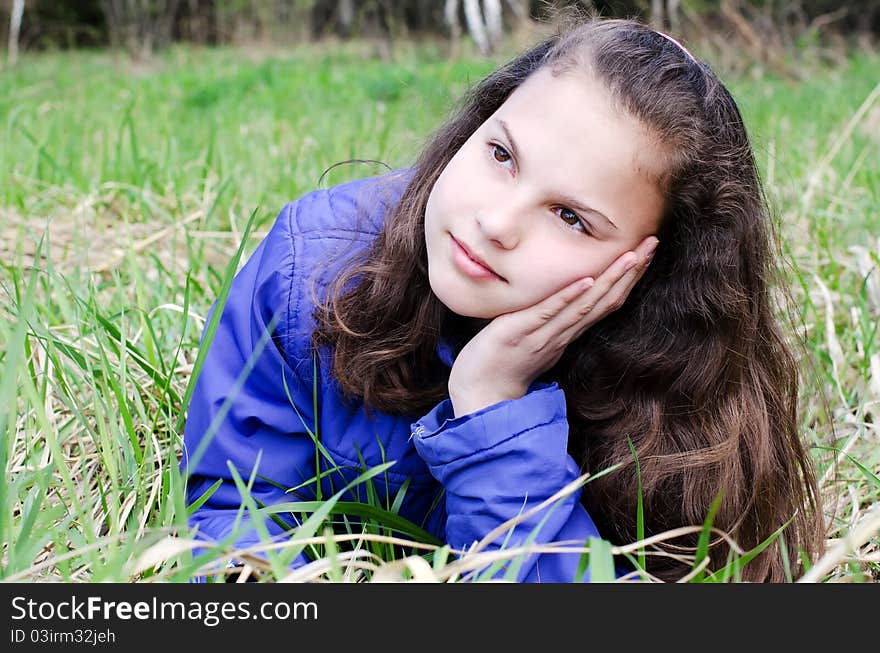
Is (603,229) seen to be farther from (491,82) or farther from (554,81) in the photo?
(491,82)

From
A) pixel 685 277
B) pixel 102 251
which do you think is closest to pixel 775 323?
pixel 685 277

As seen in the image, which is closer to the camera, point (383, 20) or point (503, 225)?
point (503, 225)

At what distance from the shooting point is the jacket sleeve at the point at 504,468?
4.38 feet

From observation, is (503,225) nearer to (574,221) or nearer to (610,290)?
(574,221)

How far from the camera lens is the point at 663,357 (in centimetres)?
144

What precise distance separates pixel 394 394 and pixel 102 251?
1232 millimetres

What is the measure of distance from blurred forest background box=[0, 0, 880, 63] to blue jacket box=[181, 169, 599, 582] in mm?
6388

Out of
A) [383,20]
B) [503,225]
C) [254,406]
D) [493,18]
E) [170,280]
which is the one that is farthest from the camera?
[383,20]

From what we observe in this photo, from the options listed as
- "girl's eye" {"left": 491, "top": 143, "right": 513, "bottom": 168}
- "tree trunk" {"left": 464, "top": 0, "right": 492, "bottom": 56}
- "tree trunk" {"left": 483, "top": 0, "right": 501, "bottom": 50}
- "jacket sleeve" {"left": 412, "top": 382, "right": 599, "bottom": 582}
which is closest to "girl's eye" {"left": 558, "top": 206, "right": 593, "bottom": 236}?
"girl's eye" {"left": 491, "top": 143, "right": 513, "bottom": 168}

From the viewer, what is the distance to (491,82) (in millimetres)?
1516
